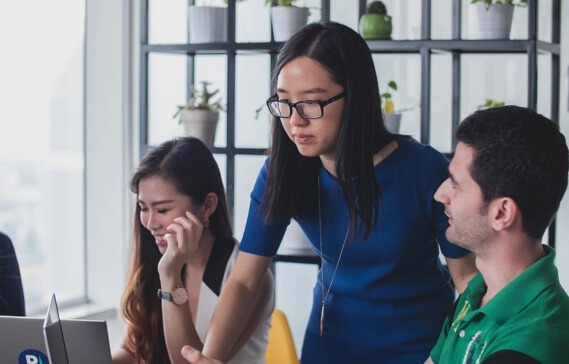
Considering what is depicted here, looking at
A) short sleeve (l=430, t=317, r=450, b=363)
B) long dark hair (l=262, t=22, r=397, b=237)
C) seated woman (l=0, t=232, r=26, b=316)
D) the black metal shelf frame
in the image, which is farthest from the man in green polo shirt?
the black metal shelf frame

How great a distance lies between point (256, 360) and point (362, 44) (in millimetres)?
830

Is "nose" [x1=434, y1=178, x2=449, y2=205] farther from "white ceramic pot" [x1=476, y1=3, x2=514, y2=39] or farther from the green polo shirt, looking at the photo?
"white ceramic pot" [x1=476, y1=3, x2=514, y2=39]

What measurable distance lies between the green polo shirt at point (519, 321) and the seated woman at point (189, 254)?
0.64 metres

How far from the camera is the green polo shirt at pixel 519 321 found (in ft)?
4.21

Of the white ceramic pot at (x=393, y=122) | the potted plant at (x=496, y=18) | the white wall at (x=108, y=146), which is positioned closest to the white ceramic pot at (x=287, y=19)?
the white ceramic pot at (x=393, y=122)

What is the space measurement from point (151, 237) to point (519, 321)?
3.85 ft

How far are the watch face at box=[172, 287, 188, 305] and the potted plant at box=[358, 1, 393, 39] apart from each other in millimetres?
1317

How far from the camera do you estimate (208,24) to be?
126 inches

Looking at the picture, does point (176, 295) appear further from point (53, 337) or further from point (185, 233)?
point (53, 337)

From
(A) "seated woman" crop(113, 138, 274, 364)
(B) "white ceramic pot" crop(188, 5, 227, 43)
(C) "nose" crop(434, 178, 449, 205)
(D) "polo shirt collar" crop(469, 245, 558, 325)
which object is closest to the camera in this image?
(D) "polo shirt collar" crop(469, 245, 558, 325)

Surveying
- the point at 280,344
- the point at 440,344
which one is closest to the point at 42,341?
the point at 440,344

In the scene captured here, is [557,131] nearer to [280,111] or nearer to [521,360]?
[521,360]

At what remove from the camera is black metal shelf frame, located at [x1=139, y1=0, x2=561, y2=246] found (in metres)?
2.73

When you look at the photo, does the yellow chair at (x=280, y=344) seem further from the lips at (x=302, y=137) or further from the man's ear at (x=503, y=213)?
the man's ear at (x=503, y=213)
